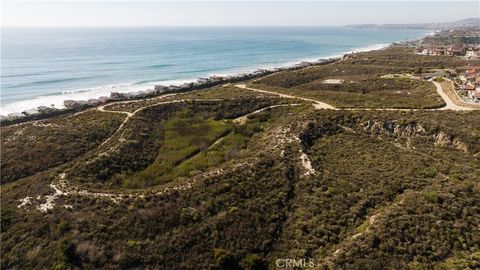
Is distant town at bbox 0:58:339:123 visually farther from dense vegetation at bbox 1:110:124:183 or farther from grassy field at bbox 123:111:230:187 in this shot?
grassy field at bbox 123:111:230:187

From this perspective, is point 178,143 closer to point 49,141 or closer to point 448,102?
point 49,141

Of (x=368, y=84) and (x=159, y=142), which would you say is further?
(x=368, y=84)

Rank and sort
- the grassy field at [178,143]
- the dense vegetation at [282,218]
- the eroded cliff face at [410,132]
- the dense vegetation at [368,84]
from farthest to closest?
the dense vegetation at [368,84] < the eroded cliff face at [410,132] < the grassy field at [178,143] < the dense vegetation at [282,218]

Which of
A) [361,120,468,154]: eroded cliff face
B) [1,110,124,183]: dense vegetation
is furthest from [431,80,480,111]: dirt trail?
[1,110,124,183]: dense vegetation

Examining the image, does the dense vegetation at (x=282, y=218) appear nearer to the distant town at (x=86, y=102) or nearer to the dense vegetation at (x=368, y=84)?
the dense vegetation at (x=368, y=84)

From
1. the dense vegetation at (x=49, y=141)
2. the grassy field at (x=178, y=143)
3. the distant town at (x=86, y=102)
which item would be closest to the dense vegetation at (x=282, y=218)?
the grassy field at (x=178, y=143)

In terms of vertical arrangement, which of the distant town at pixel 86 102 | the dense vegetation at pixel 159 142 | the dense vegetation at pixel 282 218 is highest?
the distant town at pixel 86 102

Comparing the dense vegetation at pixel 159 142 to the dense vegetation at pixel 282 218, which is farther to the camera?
the dense vegetation at pixel 159 142

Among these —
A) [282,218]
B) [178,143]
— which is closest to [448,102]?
[282,218]
